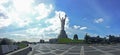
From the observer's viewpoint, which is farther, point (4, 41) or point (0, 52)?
point (4, 41)

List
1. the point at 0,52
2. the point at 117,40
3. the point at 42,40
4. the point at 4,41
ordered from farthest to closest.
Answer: the point at 42,40, the point at 117,40, the point at 4,41, the point at 0,52

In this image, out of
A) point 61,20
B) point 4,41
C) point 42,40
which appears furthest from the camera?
point 42,40

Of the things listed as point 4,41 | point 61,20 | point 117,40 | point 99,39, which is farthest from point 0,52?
point 117,40

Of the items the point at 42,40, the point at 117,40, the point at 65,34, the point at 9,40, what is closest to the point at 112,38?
the point at 117,40

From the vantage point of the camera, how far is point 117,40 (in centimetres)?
16925

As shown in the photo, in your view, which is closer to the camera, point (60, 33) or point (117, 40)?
point (60, 33)

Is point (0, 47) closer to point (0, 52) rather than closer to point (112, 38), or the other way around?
point (0, 52)

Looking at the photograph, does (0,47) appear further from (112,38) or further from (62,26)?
(112,38)

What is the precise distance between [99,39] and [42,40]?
1776 inches

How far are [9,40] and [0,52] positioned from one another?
3253 centimetres

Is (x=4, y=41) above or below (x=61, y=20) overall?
below

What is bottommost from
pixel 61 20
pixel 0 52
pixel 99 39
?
pixel 0 52

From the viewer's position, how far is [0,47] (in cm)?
2577

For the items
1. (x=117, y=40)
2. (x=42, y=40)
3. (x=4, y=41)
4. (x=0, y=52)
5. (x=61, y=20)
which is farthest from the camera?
(x=42, y=40)
